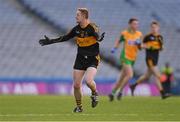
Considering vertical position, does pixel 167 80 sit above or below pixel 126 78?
below

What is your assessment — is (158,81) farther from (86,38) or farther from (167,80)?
(86,38)

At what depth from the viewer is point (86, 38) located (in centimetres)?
1388

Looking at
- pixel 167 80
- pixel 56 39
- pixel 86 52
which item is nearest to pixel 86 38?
pixel 86 52

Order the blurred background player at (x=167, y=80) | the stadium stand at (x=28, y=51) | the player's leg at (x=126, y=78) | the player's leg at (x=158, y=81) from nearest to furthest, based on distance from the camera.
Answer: the player's leg at (x=126, y=78) → the player's leg at (x=158, y=81) → the blurred background player at (x=167, y=80) → the stadium stand at (x=28, y=51)

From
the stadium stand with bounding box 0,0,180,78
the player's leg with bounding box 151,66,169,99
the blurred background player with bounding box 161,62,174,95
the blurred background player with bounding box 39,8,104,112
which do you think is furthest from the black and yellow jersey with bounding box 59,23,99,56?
the stadium stand with bounding box 0,0,180,78

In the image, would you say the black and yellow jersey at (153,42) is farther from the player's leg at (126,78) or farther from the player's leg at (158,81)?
the player's leg at (126,78)

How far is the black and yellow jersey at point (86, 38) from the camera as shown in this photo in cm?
1384

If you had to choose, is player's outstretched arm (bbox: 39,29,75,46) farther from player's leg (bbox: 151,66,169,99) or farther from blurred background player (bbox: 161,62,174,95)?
blurred background player (bbox: 161,62,174,95)

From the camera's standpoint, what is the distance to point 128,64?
20234 millimetres

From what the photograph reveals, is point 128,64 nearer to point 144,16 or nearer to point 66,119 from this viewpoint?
point 66,119

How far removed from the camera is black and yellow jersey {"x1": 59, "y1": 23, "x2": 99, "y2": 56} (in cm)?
1384

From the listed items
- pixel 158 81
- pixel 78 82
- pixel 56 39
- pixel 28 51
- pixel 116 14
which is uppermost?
pixel 116 14

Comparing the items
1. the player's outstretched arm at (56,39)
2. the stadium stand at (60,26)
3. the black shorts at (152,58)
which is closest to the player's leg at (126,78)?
the black shorts at (152,58)

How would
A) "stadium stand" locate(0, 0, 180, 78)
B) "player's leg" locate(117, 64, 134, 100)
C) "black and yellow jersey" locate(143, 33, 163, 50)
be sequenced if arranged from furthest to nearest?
"stadium stand" locate(0, 0, 180, 78), "black and yellow jersey" locate(143, 33, 163, 50), "player's leg" locate(117, 64, 134, 100)
